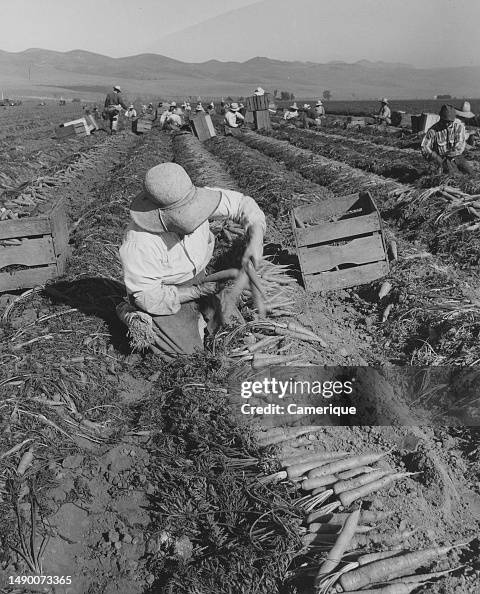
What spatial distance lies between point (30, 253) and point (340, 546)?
4.02 meters

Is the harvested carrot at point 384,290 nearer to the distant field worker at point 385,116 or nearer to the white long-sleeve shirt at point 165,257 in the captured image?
the white long-sleeve shirt at point 165,257

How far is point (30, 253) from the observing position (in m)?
4.92

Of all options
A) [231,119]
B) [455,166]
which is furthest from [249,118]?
[455,166]

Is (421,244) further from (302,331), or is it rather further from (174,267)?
(174,267)

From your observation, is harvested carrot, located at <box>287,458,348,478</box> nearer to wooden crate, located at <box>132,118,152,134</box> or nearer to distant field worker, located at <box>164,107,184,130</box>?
wooden crate, located at <box>132,118,152,134</box>

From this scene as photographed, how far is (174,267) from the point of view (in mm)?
3424

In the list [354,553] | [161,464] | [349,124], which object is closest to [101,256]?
[161,464]

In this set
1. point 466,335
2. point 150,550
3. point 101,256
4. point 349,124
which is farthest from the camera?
point 349,124

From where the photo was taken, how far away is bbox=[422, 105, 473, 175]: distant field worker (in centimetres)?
820

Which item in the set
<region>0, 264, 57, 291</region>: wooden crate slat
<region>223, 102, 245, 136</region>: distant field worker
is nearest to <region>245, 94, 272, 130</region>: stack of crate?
<region>223, 102, 245, 136</region>: distant field worker

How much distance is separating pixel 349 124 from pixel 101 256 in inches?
700

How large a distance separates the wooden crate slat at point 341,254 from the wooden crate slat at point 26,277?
252 cm

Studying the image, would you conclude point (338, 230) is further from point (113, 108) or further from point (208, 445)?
point (113, 108)

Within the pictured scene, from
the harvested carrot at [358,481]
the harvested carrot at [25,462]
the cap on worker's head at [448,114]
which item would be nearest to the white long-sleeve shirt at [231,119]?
the cap on worker's head at [448,114]
